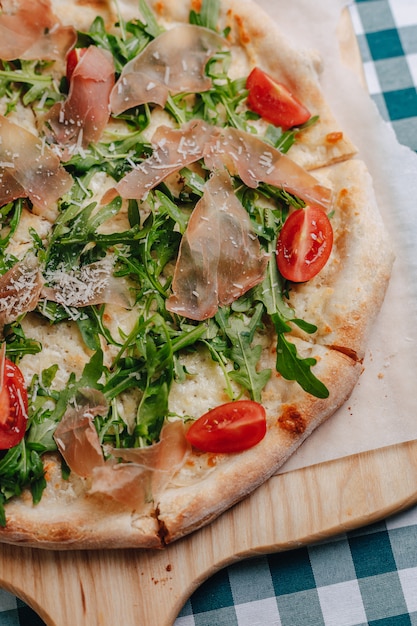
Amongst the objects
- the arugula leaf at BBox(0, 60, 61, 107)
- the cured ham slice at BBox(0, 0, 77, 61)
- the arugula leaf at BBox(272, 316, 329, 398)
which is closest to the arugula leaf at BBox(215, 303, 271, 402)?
the arugula leaf at BBox(272, 316, 329, 398)

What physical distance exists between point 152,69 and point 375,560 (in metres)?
2.87

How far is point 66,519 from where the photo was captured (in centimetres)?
362

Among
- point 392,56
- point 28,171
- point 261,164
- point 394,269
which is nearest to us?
point 28,171

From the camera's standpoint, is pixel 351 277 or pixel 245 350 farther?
pixel 351 277

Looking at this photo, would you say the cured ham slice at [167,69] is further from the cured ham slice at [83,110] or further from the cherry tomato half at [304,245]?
the cherry tomato half at [304,245]

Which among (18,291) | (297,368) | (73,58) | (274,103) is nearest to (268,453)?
(297,368)

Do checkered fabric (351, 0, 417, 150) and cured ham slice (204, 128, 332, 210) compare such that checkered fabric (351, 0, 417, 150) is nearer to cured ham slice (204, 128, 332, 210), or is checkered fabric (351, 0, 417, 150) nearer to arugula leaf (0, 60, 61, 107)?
cured ham slice (204, 128, 332, 210)

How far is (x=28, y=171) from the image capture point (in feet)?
13.2

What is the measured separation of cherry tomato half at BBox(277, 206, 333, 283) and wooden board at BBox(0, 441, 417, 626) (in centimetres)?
97

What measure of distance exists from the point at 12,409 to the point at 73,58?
1938 millimetres

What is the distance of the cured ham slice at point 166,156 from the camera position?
402cm

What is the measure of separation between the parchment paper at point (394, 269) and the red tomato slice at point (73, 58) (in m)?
1.21

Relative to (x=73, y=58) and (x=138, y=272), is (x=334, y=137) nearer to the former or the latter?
(x=138, y=272)

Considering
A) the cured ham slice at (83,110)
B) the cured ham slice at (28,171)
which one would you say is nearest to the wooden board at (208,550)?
the cured ham slice at (28,171)
